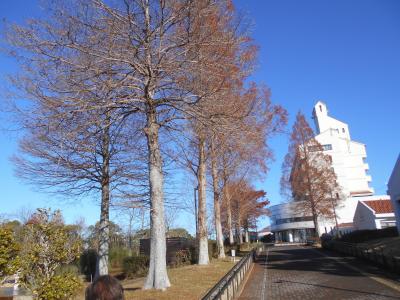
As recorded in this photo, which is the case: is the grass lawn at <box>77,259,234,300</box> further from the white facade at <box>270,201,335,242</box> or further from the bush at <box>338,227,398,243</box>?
the white facade at <box>270,201,335,242</box>

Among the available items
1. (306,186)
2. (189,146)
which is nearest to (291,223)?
(306,186)

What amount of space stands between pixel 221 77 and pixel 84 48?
4.29 metres

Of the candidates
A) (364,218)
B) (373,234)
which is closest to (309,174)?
(364,218)

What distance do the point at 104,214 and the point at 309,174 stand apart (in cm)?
3322

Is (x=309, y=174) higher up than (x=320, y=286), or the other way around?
(x=309, y=174)

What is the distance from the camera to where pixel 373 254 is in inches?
773

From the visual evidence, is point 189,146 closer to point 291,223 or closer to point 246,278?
point 246,278

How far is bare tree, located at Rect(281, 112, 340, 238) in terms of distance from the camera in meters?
44.9

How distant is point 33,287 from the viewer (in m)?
8.52

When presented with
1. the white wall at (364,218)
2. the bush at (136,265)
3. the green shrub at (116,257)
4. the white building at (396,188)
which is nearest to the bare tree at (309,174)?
the white wall at (364,218)

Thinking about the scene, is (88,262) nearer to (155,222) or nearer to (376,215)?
(155,222)

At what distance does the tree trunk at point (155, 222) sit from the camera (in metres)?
11.0

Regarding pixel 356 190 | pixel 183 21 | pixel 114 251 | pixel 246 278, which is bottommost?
pixel 246 278

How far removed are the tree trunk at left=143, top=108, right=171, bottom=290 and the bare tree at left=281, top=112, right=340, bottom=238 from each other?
3543 cm
